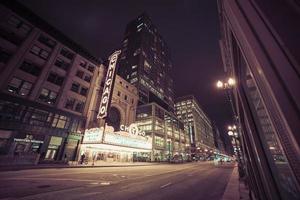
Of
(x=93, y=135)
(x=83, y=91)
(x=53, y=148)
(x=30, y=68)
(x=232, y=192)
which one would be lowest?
(x=232, y=192)

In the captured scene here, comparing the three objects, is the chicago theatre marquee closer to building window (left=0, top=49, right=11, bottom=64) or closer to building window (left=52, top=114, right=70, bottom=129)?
building window (left=52, top=114, right=70, bottom=129)

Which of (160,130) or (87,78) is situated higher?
(87,78)

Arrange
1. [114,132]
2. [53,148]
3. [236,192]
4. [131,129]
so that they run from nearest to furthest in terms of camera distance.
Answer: [236,192] < [53,148] < [114,132] < [131,129]

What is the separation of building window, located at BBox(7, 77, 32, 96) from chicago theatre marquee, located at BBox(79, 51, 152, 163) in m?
12.7

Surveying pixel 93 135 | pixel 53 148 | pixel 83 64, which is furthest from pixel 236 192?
pixel 83 64

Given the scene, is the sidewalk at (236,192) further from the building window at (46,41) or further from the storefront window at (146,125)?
the storefront window at (146,125)

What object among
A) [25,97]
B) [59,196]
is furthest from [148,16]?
[59,196]

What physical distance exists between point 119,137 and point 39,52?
23.2 metres

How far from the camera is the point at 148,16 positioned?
123750 millimetres

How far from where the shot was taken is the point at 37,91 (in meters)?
25.7

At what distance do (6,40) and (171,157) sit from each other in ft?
203

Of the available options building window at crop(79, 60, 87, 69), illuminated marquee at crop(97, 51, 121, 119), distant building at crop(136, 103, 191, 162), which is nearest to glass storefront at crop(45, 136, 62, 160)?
illuminated marquee at crop(97, 51, 121, 119)

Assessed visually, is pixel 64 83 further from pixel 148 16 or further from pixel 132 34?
pixel 148 16

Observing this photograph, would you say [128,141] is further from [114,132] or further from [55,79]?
[55,79]
